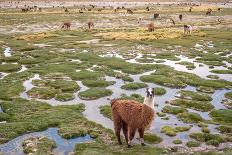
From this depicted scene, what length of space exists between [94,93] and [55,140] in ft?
27.5

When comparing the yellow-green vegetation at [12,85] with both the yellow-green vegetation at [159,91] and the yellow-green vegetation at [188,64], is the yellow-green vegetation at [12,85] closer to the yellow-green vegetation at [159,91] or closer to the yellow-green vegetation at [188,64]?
→ the yellow-green vegetation at [159,91]

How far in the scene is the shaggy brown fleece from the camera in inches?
674

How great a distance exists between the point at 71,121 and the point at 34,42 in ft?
108

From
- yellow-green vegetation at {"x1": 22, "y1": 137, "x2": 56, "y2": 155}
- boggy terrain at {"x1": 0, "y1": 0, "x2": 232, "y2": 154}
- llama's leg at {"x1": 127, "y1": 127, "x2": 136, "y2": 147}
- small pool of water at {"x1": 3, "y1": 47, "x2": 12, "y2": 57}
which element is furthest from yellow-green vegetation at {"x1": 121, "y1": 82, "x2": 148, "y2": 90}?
small pool of water at {"x1": 3, "y1": 47, "x2": 12, "y2": 57}

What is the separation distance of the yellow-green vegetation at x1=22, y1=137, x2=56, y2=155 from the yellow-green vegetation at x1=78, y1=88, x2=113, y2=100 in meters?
7.94

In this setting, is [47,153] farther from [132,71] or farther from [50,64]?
[50,64]

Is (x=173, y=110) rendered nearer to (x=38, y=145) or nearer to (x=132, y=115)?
(x=132, y=115)

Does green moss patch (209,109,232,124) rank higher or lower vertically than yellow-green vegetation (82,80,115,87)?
higher

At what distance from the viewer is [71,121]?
70.8 feet

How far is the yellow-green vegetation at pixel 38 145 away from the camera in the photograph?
694 inches

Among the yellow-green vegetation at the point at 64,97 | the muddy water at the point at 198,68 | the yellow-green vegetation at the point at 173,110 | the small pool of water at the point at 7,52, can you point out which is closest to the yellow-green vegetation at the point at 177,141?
the yellow-green vegetation at the point at 173,110

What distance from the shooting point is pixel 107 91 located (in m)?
27.8

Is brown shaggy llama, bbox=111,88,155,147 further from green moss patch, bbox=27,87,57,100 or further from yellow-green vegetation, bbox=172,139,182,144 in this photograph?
green moss patch, bbox=27,87,57,100

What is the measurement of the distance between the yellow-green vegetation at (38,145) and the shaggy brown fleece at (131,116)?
3165 millimetres
